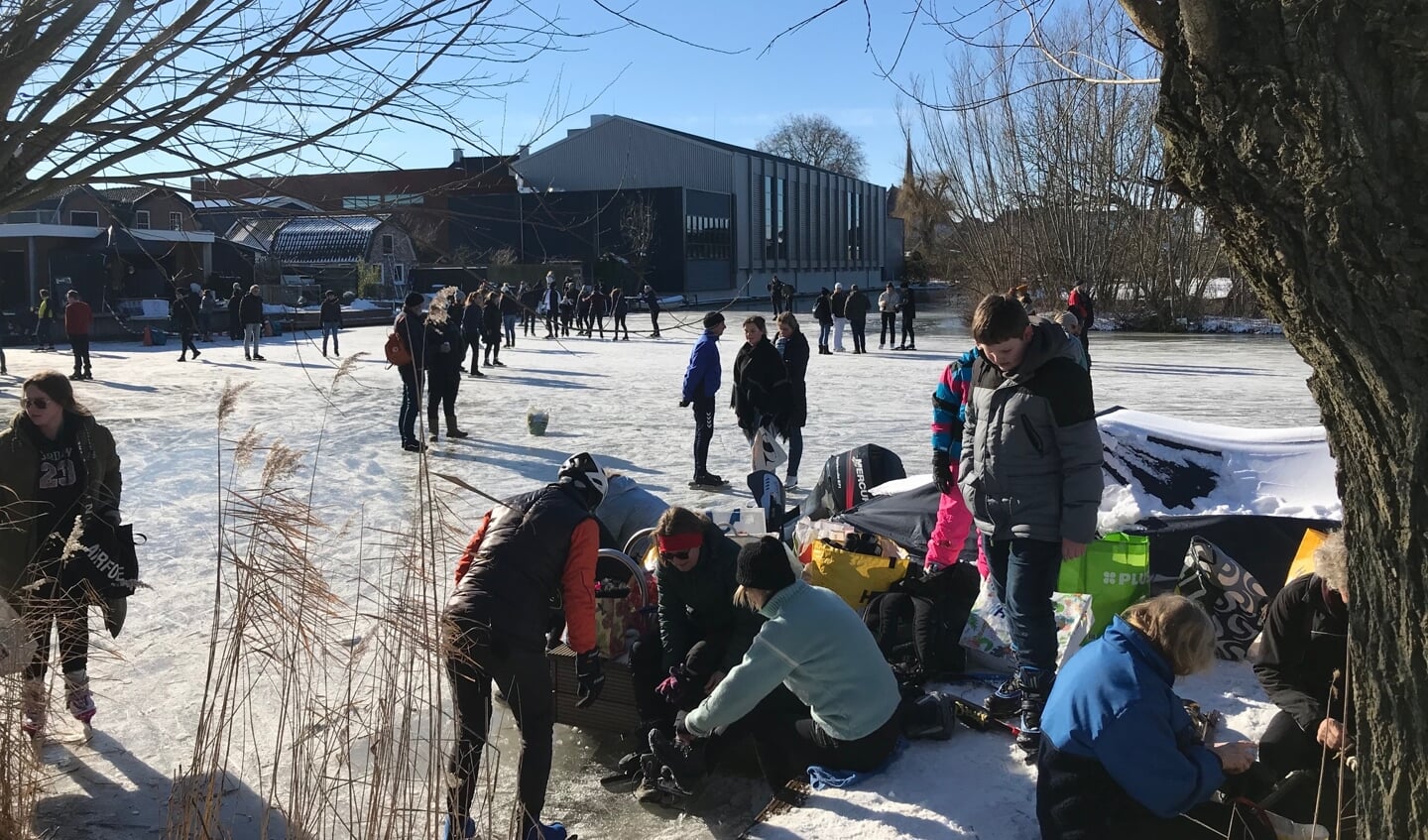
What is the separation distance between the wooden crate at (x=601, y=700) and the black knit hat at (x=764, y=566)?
97cm

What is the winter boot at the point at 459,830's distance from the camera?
10.8 feet

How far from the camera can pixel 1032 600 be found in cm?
423

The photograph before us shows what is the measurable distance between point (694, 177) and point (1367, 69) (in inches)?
2362

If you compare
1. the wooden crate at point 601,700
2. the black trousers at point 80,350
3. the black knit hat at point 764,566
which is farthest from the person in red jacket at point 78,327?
the black knit hat at point 764,566

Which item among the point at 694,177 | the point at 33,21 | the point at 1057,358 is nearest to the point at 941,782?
the point at 1057,358

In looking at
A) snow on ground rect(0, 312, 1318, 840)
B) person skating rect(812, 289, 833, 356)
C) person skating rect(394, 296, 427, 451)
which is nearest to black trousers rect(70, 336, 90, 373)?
snow on ground rect(0, 312, 1318, 840)

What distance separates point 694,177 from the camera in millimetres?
60375

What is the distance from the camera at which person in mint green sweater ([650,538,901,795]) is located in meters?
3.93

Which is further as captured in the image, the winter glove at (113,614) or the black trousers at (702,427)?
the black trousers at (702,427)

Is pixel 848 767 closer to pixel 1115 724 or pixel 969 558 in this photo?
pixel 1115 724

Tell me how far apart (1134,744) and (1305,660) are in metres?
1.20

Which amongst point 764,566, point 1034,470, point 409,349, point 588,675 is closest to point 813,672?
point 764,566

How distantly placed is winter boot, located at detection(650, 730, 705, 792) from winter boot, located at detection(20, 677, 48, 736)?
6.70ft

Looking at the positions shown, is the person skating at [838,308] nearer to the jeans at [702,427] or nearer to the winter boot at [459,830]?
the jeans at [702,427]
